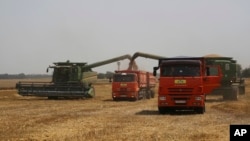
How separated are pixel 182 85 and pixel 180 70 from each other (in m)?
0.85

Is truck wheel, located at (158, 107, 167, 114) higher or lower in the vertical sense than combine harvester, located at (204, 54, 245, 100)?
lower

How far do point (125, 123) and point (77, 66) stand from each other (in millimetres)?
23973

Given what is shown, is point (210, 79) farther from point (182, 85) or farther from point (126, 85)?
point (126, 85)

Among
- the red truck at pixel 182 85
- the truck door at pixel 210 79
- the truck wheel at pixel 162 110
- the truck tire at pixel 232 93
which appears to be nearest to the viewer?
the red truck at pixel 182 85

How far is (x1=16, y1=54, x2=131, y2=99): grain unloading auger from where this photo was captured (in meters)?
37.3

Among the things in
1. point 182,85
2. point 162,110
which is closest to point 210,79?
point 182,85

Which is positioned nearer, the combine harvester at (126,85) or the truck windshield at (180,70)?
the truck windshield at (180,70)

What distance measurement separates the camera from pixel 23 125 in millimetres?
16828

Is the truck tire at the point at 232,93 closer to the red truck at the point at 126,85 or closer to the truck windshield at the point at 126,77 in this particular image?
the red truck at the point at 126,85

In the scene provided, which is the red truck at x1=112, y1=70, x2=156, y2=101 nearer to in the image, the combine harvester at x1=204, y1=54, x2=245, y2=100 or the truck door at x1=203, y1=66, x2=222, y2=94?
the combine harvester at x1=204, y1=54, x2=245, y2=100

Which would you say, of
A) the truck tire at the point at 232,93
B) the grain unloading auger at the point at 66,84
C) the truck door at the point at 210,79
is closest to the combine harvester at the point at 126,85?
the grain unloading auger at the point at 66,84

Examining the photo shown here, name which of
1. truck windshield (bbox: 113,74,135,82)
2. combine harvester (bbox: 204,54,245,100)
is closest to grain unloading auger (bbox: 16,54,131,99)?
truck windshield (bbox: 113,74,135,82)

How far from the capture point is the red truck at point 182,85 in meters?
21.2

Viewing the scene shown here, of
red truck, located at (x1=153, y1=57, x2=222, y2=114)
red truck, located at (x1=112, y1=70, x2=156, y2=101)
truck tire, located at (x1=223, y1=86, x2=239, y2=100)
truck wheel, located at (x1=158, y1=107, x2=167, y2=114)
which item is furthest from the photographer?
red truck, located at (x1=112, y1=70, x2=156, y2=101)
